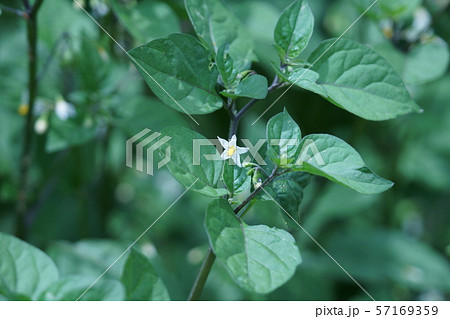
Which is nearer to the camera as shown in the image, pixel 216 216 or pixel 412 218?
pixel 216 216

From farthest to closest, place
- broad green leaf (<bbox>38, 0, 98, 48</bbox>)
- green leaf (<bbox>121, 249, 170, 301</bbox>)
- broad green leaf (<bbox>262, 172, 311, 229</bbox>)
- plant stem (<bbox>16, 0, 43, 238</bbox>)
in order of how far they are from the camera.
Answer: broad green leaf (<bbox>38, 0, 98, 48</bbox>), plant stem (<bbox>16, 0, 43, 238</bbox>), green leaf (<bbox>121, 249, 170, 301</bbox>), broad green leaf (<bbox>262, 172, 311, 229</bbox>)

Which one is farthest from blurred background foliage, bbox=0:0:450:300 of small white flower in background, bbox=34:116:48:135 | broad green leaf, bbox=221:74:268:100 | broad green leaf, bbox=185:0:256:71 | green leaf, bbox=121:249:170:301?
broad green leaf, bbox=221:74:268:100

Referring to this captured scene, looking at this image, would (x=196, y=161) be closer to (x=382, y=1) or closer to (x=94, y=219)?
(x=382, y=1)

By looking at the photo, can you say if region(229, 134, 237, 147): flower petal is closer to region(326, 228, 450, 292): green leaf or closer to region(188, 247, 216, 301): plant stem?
region(188, 247, 216, 301): plant stem

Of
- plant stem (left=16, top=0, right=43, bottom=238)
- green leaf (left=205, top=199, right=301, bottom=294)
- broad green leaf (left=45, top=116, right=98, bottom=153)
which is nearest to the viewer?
green leaf (left=205, top=199, right=301, bottom=294)

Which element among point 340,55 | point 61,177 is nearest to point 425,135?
point 340,55

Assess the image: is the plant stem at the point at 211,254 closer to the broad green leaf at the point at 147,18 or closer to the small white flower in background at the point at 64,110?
the broad green leaf at the point at 147,18

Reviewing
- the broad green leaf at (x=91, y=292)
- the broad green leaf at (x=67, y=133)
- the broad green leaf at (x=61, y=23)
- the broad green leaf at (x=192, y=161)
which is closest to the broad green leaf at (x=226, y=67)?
the broad green leaf at (x=192, y=161)
